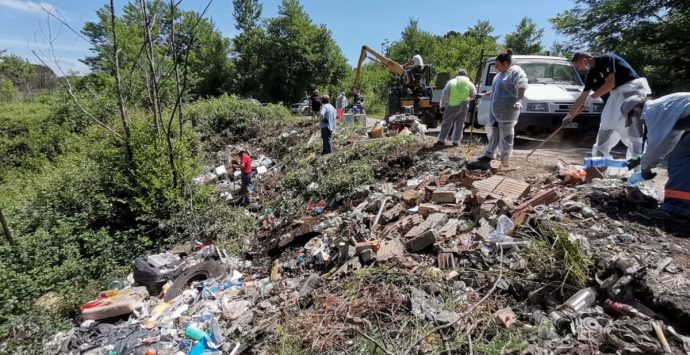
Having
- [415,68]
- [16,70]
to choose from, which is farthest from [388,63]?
[16,70]

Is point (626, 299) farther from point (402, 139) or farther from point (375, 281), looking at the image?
point (402, 139)

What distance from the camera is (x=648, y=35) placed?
412 inches

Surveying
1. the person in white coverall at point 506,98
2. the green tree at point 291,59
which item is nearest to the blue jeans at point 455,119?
the person in white coverall at point 506,98

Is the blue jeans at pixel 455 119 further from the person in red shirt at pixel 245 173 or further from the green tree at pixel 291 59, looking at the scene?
the green tree at pixel 291 59

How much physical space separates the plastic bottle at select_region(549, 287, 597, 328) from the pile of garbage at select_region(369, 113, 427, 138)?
277 inches

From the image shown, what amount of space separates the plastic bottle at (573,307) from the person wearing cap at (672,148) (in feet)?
5.00

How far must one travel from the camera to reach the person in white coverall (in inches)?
200

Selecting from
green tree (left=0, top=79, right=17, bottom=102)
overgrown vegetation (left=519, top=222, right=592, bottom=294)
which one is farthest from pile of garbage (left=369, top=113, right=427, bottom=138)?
green tree (left=0, top=79, right=17, bottom=102)

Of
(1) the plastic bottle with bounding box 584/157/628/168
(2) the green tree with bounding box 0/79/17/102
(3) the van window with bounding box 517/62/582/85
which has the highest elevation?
(2) the green tree with bounding box 0/79/17/102

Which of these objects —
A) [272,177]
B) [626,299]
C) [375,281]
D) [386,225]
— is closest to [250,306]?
[375,281]

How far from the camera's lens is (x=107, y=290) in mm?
5156

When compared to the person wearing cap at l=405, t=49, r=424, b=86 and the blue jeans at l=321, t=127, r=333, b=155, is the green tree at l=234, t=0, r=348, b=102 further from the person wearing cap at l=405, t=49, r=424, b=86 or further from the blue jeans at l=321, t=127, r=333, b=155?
the blue jeans at l=321, t=127, r=333, b=155

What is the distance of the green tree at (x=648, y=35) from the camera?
991cm

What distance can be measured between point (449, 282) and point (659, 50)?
1195 centimetres
